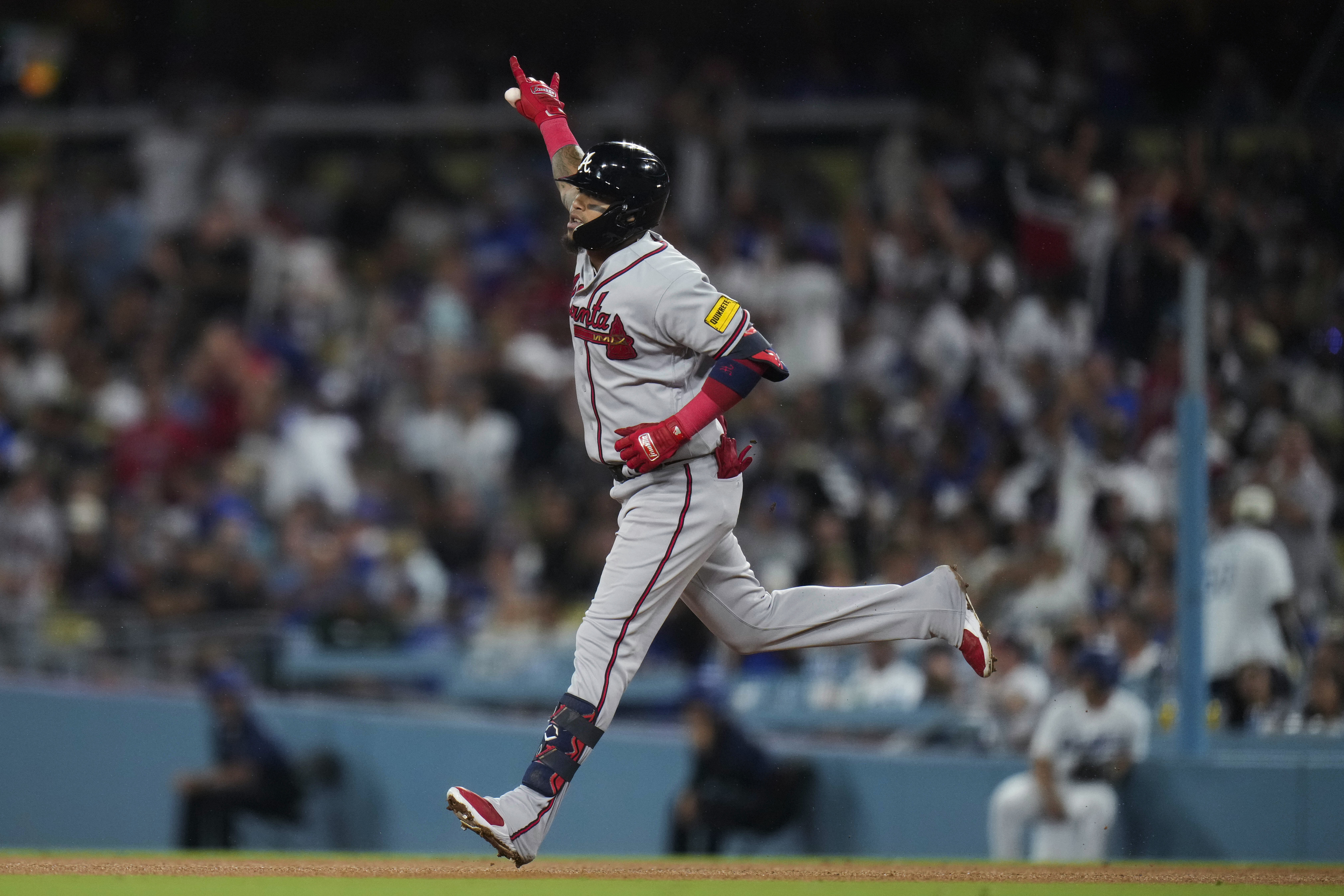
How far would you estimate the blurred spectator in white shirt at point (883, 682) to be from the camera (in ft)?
25.6

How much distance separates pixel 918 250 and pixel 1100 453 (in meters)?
2.69

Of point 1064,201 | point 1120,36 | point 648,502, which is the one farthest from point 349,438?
point 648,502

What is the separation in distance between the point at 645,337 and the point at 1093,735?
321 centimetres

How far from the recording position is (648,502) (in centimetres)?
447

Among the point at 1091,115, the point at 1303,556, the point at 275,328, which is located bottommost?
the point at 1303,556

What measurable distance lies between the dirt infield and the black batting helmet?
1.61 meters

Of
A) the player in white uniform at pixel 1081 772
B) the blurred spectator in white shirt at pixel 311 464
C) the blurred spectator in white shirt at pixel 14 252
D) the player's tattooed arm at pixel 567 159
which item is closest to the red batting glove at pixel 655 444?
the player's tattooed arm at pixel 567 159

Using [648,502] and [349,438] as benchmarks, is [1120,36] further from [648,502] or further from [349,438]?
[648,502]

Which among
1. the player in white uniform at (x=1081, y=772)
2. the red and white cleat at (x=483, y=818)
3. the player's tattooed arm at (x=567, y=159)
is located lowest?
the player in white uniform at (x=1081, y=772)

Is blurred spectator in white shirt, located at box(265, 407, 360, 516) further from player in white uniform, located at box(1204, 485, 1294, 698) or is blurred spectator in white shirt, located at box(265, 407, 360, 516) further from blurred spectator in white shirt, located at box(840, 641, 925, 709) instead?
player in white uniform, located at box(1204, 485, 1294, 698)

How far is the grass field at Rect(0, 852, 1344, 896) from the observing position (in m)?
4.11

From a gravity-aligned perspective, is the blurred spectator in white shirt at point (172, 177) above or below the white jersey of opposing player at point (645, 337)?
above

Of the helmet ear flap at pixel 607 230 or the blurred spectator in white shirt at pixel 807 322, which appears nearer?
the helmet ear flap at pixel 607 230

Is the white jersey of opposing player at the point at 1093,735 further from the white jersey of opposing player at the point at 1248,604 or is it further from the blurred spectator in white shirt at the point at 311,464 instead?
the blurred spectator in white shirt at the point at 311,464
